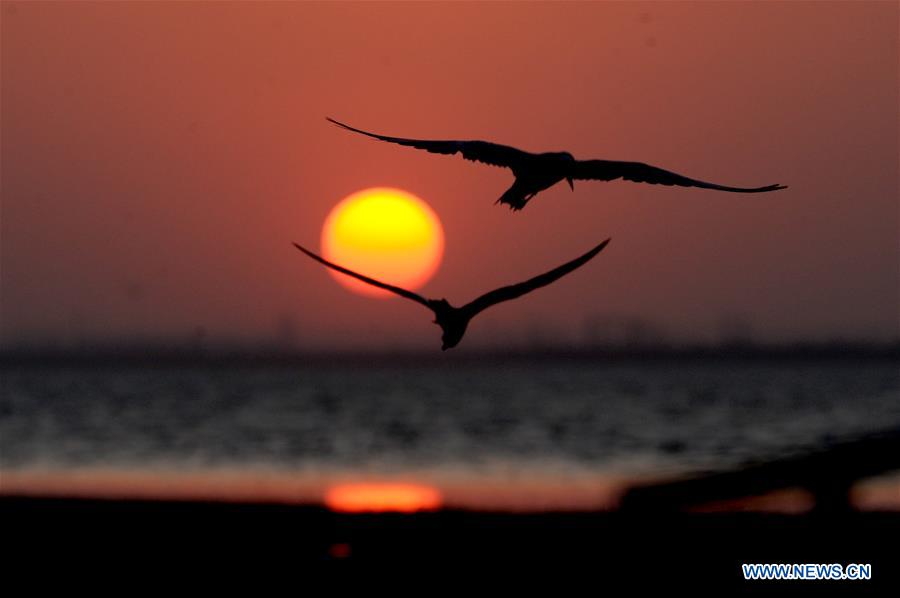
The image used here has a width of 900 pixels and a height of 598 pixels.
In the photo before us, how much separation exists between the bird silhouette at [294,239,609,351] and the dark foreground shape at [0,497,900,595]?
2228mm

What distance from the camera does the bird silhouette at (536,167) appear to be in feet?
27.6

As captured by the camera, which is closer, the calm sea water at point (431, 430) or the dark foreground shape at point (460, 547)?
the dark foreground shape at point (460, 547)

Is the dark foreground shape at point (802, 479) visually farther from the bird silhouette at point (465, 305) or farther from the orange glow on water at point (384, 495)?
the orange glow on water at point (384, 495)

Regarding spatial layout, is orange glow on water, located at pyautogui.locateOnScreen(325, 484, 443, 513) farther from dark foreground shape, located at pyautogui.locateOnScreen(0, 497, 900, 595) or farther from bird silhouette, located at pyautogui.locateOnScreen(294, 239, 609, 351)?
bird silhouette, located at pyautogui.locateOnScreen(294, 239, 609, 351)

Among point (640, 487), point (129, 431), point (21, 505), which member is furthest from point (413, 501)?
point (129, 431)

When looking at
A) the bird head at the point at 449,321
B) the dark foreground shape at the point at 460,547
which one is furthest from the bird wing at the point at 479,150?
the dark foreground shape at the point at 460,547

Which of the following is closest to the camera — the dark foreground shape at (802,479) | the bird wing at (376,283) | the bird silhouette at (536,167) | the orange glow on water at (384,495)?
the bird wing at (376,283)

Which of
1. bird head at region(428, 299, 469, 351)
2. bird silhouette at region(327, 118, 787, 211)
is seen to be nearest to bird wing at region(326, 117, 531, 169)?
bird silhouette at region(327, 118, 787, 211)

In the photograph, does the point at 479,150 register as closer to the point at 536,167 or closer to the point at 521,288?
the point at 536,167

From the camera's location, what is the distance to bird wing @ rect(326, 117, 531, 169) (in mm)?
8383

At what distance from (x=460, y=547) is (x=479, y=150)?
2.89 meters

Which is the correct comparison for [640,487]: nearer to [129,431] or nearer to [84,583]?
[84,583]

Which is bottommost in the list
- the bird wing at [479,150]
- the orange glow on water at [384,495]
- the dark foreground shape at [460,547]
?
the dark foreground shape at [460,547]

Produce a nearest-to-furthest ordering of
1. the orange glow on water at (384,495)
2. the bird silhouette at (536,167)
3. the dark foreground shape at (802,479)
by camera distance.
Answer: the dark foreground shape at (802,479)
the bird silhouette at (536,167)
the orange glow on water at (384,495)
